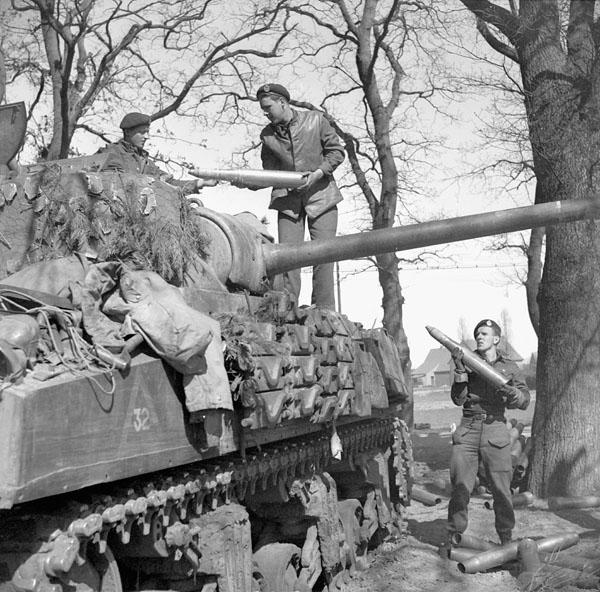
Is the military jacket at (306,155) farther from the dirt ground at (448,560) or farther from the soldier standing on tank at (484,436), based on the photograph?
the dirt ground at (448,560)

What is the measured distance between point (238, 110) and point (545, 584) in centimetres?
1616

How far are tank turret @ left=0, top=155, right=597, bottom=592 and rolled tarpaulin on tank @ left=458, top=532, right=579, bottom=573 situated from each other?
1092mm

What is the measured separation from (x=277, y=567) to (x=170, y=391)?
7.92 ft

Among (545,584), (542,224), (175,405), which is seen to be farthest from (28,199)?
(545,584)

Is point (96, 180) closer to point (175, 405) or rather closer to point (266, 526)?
point (175, 405)

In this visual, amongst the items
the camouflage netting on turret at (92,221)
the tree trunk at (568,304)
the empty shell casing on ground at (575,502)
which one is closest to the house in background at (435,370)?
the tree trunk at (568,304)

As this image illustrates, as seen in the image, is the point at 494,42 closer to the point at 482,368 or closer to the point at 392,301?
the point at 392,301

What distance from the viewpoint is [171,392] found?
5363 millimetres

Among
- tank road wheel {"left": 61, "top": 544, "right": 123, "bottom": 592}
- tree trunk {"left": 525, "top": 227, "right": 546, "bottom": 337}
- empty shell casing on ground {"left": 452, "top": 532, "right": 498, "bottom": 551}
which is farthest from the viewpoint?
tree trunk {"left": 525, "top": 227, "right": 546, "bottom": 337}

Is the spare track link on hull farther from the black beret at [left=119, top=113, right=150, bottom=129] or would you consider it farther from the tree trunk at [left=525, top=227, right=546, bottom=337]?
the tree trunk at [left=525, top=227, right=546, bottom=337]

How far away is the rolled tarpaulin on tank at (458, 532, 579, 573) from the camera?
26.4 ft

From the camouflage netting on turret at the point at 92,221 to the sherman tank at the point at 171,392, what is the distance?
0.01 meters

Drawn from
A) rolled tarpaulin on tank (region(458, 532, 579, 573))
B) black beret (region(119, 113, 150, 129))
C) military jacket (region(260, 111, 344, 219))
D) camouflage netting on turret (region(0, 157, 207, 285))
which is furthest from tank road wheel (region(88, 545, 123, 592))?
military jacket (region(260, 111, 344, 219))

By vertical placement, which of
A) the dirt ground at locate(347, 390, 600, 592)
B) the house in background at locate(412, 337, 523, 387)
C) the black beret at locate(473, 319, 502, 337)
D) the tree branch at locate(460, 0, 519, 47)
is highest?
the tree branch at locate(460, 0, 519, 47)
